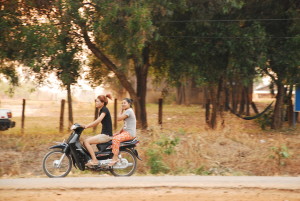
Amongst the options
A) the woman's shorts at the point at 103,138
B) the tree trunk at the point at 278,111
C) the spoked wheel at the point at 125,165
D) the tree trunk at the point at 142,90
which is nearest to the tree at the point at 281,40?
the tree trunk at the point at 278,111

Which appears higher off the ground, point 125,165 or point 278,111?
point 278,111

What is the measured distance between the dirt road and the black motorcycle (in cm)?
96

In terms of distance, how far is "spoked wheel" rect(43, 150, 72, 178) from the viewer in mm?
9340

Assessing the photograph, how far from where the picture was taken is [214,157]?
12.5 m

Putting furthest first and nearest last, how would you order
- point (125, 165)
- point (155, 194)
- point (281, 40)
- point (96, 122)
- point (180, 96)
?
point (180, 96), point (281, 40), point (125, 165), point (96, 122), point (155, 194)

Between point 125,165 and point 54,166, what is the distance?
1.56 meters

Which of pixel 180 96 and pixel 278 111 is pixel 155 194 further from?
pixel 180 96

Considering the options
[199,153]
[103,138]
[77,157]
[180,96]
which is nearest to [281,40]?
[199,153]

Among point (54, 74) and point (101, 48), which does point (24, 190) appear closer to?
point (54, 74)

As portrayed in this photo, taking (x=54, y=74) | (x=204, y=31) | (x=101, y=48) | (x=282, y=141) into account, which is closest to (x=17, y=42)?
(x=54, y=74)

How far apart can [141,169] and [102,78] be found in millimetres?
6783

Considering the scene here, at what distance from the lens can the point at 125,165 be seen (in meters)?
9.73

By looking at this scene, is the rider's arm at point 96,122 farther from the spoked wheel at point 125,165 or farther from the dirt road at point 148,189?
the dirt road at point 148,189

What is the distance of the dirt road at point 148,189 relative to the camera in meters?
7.43
